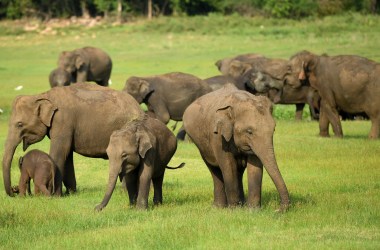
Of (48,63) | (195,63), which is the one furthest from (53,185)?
(48,63)

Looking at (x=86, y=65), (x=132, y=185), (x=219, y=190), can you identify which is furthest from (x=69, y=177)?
(x=86, y=65)

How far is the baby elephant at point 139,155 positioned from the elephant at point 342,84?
911 cm

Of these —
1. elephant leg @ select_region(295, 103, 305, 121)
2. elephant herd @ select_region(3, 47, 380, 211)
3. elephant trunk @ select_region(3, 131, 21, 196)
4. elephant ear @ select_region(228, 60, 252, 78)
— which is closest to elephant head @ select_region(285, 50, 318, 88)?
elephant herd @ select_region(3, 47, 380, 211)

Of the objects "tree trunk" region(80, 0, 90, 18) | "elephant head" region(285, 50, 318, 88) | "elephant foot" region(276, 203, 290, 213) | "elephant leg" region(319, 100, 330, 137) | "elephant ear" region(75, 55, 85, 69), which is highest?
"elephant foot" region(276, 203, 290, 213)

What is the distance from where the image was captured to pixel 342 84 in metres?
22.5

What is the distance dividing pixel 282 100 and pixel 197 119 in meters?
14.9

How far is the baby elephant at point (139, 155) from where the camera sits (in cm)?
1290

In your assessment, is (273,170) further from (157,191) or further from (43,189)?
(43,189)

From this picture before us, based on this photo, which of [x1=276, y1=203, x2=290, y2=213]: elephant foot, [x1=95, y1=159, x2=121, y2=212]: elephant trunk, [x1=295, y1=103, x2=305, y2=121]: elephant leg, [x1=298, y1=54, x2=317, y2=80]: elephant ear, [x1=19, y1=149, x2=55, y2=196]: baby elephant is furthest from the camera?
[x1=295, y1=103, x2=305, y2=121]: elephant leg

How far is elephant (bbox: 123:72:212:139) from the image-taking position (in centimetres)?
2373

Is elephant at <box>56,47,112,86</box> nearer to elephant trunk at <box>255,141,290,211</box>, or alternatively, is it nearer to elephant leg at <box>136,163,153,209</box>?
elephant leg at <box>136,163,153,209</box>

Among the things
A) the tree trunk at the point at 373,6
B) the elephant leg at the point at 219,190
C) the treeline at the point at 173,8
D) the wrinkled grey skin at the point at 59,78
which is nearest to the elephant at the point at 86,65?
the wrinkled grey skin at the point at 59,78

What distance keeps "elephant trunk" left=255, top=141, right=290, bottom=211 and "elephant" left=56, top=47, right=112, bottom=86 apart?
2471 cm

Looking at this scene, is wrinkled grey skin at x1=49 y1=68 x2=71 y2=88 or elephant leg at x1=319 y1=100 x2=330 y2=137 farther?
wrinkled grey skin at x1=49 y1=68 x2=71 y2=88
